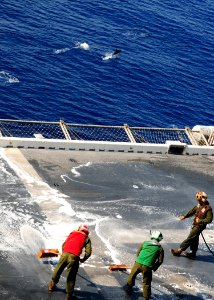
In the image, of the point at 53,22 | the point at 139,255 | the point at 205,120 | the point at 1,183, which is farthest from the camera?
the point at 53,22

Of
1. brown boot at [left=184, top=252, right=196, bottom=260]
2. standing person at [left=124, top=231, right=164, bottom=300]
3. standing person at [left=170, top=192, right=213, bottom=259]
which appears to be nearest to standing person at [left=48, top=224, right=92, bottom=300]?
standing person at [left=124, top=231, right=164, bottom=300]

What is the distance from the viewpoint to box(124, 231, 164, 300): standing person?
61.2 feet

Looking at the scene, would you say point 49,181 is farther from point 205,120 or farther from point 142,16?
point 142,16

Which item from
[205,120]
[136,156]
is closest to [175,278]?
[136,156]

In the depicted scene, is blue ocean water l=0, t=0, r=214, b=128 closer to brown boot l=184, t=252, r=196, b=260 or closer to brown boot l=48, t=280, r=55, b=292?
brown boot l=184, t=252, r=196, b=260

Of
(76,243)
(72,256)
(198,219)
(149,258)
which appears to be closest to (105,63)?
(198,219)

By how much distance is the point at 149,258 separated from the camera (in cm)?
1867

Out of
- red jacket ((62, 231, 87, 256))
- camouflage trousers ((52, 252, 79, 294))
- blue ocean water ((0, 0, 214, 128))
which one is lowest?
blue ocean water ((0, 0, 214, 128))

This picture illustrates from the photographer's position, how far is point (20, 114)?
48156mm

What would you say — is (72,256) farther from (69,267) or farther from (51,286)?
(51,286)

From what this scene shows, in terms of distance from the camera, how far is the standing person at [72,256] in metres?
18.0

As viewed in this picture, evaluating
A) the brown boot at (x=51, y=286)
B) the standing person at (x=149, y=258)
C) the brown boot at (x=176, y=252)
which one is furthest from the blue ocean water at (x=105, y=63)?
the standing person at (x=149, y=258)

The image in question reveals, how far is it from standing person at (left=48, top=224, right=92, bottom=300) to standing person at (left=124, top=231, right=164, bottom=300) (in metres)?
1.46

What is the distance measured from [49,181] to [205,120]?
31.1m
